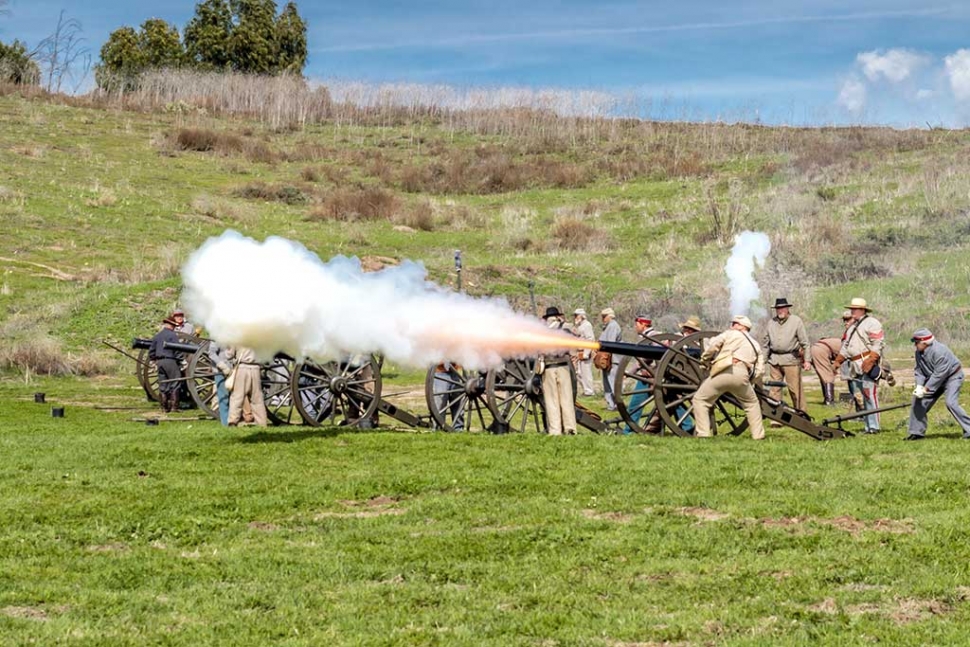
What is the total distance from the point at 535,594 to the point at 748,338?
7.66 metres

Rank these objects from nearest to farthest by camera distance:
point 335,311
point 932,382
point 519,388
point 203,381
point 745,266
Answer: point 335,311 → point 932,382 → point 519,388 → point 203,381 → point 745,266

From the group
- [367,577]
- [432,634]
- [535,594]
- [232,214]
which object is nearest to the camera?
[432,634]

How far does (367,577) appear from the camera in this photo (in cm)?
931

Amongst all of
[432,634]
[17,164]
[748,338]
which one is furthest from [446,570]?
[17,164]

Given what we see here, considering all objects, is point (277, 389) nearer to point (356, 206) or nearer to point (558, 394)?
point (558, 394)

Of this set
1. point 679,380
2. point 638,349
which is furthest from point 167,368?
point 679,380

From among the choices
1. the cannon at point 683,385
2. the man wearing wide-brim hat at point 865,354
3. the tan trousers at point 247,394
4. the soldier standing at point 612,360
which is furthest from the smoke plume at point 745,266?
the tan trousers at point 247,394

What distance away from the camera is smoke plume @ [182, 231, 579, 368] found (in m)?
14.7

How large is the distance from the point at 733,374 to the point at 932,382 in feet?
7.89

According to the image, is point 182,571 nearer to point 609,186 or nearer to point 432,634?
point 432,634

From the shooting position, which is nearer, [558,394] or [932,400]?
[932,400]

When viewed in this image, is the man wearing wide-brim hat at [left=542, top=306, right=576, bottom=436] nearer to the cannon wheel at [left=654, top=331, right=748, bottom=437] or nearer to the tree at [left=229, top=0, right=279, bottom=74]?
the cannon wheel at [left=654, top=331, right=748, bottom=437]

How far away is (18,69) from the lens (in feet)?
216

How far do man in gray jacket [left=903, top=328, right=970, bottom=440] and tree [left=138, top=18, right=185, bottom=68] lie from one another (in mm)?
62386
